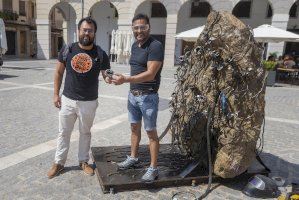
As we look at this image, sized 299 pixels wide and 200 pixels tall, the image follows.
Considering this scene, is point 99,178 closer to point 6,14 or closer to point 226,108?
point 226,108

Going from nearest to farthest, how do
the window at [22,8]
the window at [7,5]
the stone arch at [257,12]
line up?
the stone arch at [257,12]
the window at [7,5]
the window at [22,8]

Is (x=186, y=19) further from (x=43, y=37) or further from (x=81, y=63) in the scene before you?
(x=81, y=63)

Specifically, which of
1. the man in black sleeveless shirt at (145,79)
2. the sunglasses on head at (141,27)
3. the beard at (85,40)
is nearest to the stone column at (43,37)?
the beard at (85,40)

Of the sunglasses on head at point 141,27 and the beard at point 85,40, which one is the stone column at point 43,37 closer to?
the beard at point 85,40

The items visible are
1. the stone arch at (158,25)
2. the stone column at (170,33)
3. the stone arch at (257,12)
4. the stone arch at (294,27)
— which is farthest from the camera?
the stone arch at (158,25)

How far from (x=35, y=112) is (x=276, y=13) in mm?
17723

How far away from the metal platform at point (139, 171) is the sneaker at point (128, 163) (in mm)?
58

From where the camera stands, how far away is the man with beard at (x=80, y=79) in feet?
11.8

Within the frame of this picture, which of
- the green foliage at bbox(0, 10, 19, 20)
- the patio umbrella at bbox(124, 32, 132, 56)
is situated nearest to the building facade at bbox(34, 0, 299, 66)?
the patio umbrella at bbox(124, 32, 132, 56)

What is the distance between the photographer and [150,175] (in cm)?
363

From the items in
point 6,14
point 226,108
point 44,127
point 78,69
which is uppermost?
point 6,14

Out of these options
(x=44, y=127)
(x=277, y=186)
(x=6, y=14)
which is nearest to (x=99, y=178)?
(x=277, y=186)

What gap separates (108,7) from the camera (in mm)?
27344

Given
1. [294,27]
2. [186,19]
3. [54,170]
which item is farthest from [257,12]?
[54,170]
